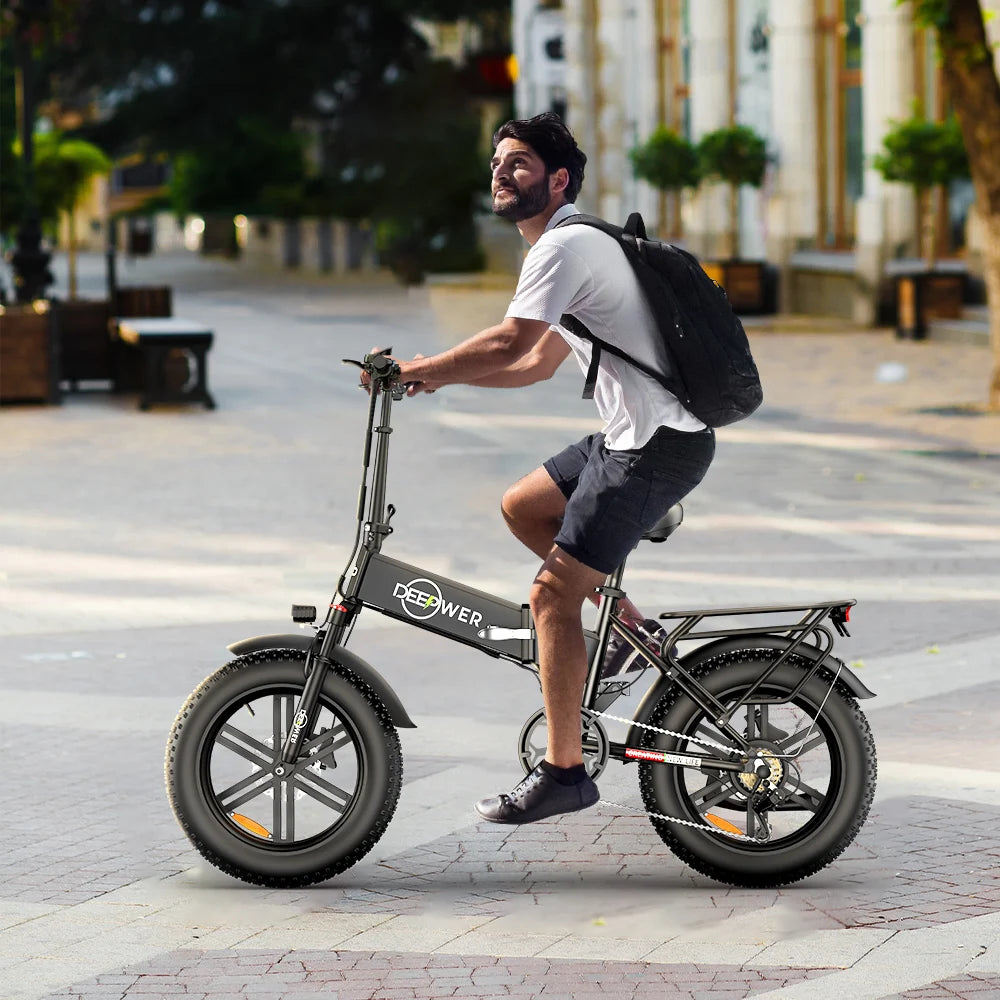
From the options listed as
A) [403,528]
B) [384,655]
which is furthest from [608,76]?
[384,655]

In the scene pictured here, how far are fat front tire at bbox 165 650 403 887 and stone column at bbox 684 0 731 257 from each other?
28627 mm

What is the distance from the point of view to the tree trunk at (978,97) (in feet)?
50.7

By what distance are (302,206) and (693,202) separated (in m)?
18.3

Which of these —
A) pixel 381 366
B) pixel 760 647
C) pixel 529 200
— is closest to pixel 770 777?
pixel 760 647

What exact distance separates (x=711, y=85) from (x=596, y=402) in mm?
29237

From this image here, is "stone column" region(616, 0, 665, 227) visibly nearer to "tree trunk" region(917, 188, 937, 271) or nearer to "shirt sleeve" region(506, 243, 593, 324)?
"tree trunk" region(917, 188, 937, 271)

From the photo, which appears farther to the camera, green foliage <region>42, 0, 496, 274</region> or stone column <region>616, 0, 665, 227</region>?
green foliage <region>42, 0, 496, 274</region>

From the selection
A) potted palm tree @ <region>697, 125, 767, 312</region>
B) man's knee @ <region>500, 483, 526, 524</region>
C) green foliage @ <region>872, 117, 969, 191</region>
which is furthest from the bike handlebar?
potted palm tree @ <region>697, 125, 767, 312</region>

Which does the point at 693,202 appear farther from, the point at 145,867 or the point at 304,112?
the point at 145,867

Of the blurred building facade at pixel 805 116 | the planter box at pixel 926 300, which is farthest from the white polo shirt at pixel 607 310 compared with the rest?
the planter box at pixel 926 300

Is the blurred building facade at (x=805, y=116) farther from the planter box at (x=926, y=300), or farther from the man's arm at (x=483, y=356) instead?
the man's arm at (x=483, y=356)

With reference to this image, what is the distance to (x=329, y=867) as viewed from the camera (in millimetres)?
5293

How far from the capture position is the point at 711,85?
33.6 m

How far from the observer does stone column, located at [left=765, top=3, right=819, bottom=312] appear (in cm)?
3012
